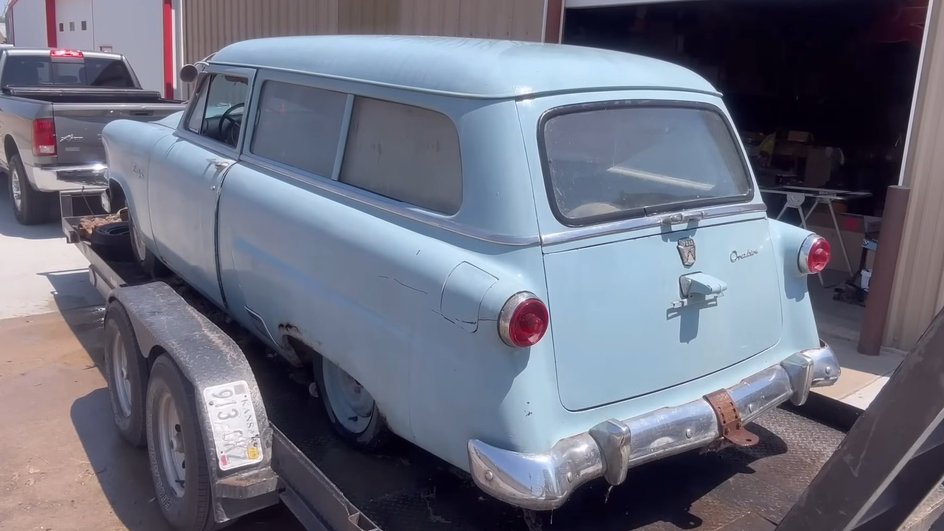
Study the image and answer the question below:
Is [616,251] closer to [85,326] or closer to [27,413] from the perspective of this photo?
[27,413]

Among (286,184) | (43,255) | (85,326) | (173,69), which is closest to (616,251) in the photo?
(286,184)

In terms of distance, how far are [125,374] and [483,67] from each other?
2.63 metres

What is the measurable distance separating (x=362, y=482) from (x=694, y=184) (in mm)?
1833

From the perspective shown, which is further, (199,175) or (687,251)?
(199,175)

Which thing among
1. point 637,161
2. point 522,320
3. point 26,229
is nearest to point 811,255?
point 637,161

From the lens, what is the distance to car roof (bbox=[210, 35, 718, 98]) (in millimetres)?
2980

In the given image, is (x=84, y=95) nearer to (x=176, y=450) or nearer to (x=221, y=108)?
(x=221, y=108)

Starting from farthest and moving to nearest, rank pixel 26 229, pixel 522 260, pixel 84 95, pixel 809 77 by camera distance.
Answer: pixel 809 77 < pixel 84 95 < pixel 26 229 < pixel 522 260

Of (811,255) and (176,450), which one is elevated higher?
(811,255)

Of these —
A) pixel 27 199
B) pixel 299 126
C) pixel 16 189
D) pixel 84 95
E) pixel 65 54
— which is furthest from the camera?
pixel 65 54

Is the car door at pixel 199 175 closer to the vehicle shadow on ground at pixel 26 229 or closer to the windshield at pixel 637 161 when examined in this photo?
the windshield at pixel 637 161

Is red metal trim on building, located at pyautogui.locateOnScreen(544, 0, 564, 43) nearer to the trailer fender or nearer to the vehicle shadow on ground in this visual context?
the trailer fender

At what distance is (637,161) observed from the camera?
128 inches

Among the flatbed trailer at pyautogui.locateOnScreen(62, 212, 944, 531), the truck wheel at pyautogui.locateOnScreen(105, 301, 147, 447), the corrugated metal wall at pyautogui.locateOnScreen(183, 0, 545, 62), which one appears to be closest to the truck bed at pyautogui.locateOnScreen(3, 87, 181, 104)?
the corrugated metal wall at pyautogui.locateOnScreen(183, 0, 545, 62)
